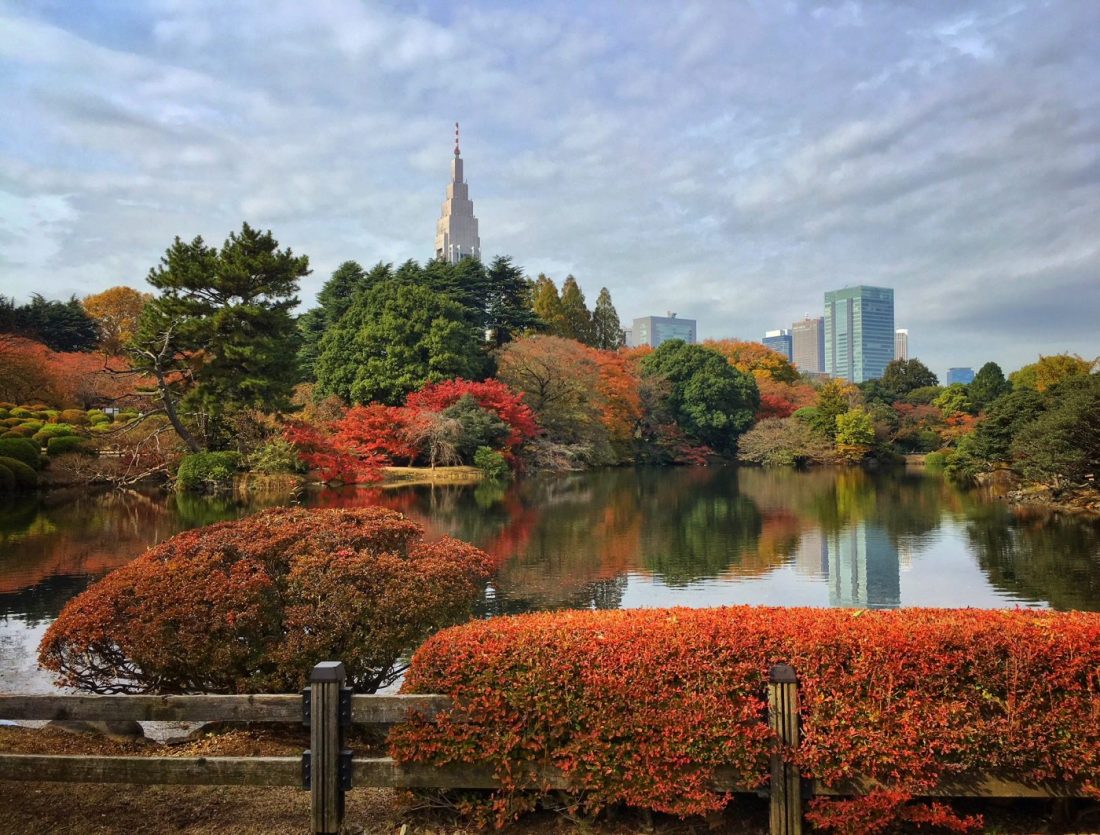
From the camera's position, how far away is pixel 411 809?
3338mm

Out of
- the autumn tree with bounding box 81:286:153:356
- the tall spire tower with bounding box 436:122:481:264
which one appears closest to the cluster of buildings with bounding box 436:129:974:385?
the tall spire tower with bounding box 436:122:481:264

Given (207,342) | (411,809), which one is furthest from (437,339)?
(411,809)

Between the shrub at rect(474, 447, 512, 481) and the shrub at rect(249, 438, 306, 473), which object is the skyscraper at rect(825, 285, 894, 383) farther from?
the shrub at rect(249, 438, 306, 473)

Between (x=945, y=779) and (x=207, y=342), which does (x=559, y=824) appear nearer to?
(x=945, y=779)

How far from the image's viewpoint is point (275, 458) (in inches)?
874

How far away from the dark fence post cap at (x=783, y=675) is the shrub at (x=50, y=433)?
84.9 ft

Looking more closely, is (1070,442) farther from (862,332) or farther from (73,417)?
(862,332)

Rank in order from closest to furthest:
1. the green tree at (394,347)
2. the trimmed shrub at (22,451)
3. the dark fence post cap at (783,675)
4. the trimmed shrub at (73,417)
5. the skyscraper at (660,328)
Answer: the dark fence post cap at (783,675) < the trimmed shrub at (22,451) < the trimmed shrub at (73,417) < the green tree at (394,347) < the skyscraper at (660,328)

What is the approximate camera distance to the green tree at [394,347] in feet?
99.8

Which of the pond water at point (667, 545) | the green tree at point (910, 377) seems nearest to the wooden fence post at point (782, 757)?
the pond water at point (667, 545)

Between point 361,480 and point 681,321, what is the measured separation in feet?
508

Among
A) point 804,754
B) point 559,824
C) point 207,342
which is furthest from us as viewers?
point 207,342

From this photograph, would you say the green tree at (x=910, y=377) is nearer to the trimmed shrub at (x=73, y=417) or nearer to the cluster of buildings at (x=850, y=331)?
the trimmed shrub at (x=73, y=417)

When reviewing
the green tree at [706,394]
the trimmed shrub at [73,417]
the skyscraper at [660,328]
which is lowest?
the trimmed shrub at [73,417]
